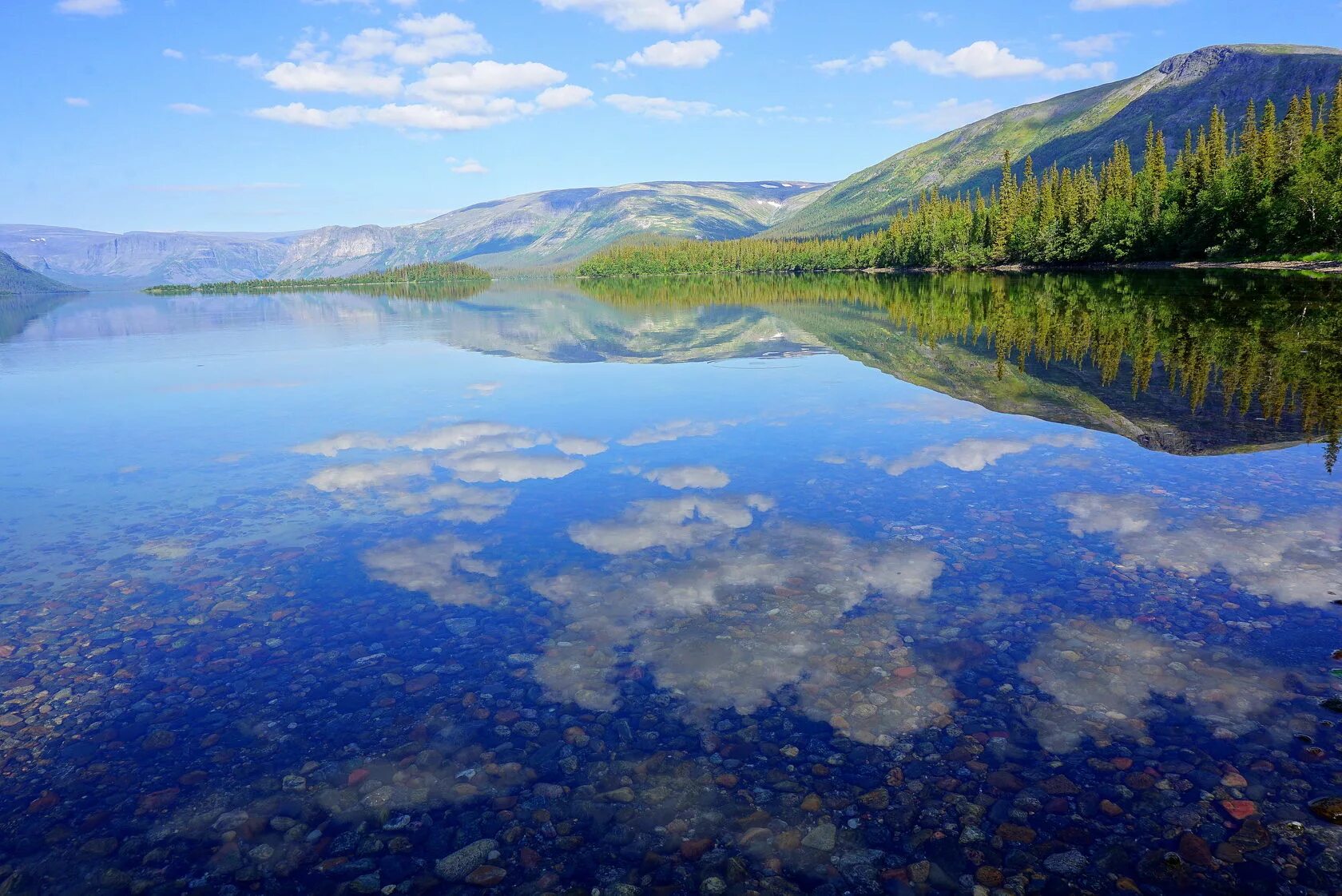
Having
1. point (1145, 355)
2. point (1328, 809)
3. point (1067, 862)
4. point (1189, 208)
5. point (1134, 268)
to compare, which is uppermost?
point (1189, 208)

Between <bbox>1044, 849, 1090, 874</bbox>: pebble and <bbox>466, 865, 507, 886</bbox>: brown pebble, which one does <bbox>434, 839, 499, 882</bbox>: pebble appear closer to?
<bbox>466, 865, 507, 886</bbox>: brown pebble

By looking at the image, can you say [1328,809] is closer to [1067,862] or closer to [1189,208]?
[1067,862]

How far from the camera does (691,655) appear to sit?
10461 millimetres

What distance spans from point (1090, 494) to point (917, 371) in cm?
1927

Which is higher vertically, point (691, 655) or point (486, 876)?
point (691, 655)

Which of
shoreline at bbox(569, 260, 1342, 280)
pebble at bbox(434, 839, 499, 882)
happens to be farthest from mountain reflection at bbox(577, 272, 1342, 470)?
pebble at bbox(434, 839, 499, 882)

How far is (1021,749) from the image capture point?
8188mm

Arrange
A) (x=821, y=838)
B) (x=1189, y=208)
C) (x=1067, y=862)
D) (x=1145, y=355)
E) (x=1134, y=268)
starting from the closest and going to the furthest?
(x=1067, y=862), (x=821, y=838), (x=1145, y=355), (x=1189, y=208), (x=1134, y=268)

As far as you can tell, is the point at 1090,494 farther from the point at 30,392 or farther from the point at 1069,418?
the point at 30,392

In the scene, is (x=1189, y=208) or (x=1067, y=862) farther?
(x=1189, y=208)

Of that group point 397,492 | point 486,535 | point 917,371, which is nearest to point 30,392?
point 397,492

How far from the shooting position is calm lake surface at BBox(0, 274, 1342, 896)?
7.09m

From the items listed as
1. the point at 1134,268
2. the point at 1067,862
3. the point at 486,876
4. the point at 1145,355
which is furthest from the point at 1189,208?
the point at 486,876

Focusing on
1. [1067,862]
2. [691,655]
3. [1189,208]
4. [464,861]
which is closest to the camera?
[1067,862]
